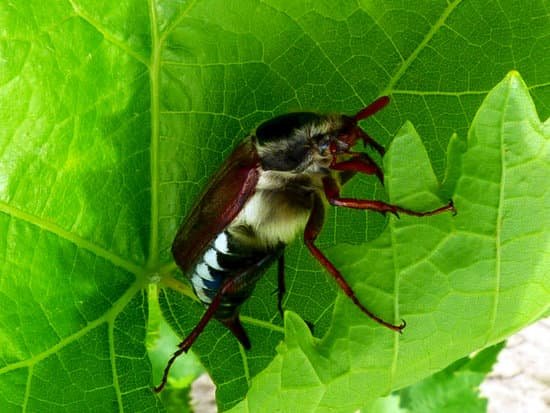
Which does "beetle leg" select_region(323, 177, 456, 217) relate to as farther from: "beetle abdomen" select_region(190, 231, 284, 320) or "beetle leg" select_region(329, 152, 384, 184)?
"beetle abdomen" select_region(190, 231, 284, 320)

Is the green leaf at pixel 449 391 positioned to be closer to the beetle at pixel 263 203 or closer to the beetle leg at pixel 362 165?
the beetle at pixel 263 203

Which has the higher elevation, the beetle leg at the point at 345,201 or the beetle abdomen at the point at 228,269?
the beetle leg at the point at 345,201

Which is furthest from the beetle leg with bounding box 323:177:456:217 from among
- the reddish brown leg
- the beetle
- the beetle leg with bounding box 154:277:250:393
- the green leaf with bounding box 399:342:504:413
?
the green leaf with bounding box 399:342:504:413

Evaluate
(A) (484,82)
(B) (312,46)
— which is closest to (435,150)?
(A) (484,82)

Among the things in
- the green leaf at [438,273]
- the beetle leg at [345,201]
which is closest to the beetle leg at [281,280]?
the beetle leg at [345,201]

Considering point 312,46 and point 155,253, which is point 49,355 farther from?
point 312,46

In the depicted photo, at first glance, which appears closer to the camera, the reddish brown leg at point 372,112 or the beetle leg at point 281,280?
the reddish brown leg at point 372,112

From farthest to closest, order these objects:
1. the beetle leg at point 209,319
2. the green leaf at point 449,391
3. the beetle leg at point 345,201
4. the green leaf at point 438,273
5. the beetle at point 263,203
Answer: the green leaf at point 449,391
the beetle leg at point 209,319
the beetle at point 263,203
the beetle leg at point 345,201
the green leaf at point 438,273
